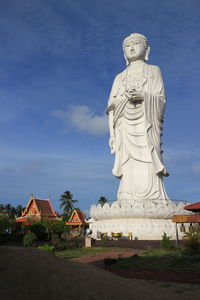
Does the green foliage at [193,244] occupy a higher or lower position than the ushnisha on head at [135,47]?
lower

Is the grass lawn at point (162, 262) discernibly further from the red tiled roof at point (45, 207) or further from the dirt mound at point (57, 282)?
the red tiled roof at point (45, 207)

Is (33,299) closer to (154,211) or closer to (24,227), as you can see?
(154,211)

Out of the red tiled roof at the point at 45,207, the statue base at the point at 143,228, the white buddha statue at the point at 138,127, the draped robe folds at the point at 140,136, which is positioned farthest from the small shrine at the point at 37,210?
the statue base at the point at 143,228

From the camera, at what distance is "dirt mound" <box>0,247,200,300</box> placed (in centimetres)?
522

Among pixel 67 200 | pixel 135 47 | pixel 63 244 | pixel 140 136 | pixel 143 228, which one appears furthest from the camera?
pixel 67 200

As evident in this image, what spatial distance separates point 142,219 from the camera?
20.1m

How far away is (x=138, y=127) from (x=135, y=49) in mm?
5937

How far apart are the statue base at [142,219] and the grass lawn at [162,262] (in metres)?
8.25

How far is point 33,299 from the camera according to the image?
5.06 metres

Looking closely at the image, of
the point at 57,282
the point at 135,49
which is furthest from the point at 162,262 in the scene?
the point at 135,49

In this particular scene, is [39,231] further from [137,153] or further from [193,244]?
[193,244]

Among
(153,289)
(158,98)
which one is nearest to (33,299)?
(153,289)

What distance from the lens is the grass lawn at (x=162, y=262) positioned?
31.7ft

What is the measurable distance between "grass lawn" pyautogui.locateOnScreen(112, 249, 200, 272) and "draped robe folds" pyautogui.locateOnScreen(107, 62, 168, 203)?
34.6 ft
